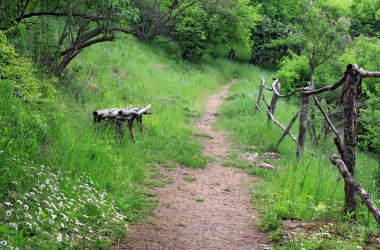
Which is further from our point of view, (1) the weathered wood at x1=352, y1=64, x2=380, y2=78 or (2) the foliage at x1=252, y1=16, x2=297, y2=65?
(2) the foliage at x1=252, y1=16, x2=297, y2=65

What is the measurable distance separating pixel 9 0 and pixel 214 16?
64.2 feet

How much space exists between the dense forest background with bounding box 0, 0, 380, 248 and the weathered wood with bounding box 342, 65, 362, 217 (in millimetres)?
432

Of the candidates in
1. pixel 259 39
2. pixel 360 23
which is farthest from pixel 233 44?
pixel 360 23

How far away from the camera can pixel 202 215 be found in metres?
5.80

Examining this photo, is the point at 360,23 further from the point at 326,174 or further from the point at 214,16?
the point at 326,174

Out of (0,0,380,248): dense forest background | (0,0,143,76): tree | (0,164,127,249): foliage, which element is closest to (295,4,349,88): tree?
(0,0,380,248): dense forest background

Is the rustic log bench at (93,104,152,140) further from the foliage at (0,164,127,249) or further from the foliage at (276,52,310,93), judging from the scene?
the foliage at (276,52,310,93)

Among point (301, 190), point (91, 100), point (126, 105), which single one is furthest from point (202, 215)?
point (126, 105)

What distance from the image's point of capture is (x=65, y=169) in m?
5.41

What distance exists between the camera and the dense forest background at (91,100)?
4.32 metres

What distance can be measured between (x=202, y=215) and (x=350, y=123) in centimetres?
242

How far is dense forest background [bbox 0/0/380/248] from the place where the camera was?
4316 millimetres

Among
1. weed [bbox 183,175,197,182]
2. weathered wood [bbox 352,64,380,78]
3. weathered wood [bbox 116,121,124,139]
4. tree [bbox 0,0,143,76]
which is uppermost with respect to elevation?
tree [bbox 0,0,143,76]

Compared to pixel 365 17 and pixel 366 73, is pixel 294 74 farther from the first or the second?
pixel 365 17
